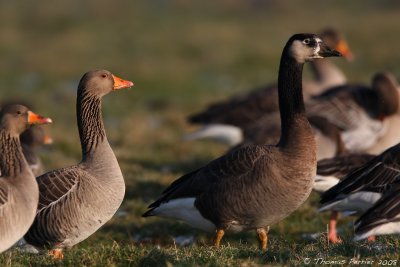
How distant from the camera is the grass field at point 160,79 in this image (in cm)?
802

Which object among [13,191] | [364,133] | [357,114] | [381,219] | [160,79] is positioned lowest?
[160,79]

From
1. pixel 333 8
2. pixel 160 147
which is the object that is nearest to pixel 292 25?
pixel 333 8

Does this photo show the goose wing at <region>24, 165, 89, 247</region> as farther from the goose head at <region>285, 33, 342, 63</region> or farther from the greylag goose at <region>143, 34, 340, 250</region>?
the goose head at <region>285, 33, 342, 63</region>

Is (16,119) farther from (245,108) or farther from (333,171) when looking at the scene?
(245,108)

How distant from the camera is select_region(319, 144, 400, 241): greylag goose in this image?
927 cm

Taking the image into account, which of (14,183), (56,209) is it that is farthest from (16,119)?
(56,209)

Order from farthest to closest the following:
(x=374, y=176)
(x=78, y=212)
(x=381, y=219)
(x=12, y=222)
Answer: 1. (x=374, y=176)
2. (x=78, y=212)
3. (x=381, y=219)
4. (x=12, y=222)

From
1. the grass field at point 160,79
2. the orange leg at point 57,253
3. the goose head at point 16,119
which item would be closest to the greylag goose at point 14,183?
the goose head at point 16,119

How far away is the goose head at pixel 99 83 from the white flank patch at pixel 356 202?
299 centimetres

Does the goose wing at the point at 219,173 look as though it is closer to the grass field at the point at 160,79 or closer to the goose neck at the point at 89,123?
the grass field at the point at 160,79

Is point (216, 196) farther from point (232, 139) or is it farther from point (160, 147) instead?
point (160, 147)

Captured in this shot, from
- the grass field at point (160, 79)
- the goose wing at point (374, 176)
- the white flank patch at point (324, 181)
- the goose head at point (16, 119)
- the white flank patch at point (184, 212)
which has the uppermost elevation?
the goose head at point (16, 119)

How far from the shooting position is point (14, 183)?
7.59 m

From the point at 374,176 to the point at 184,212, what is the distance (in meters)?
2.43
